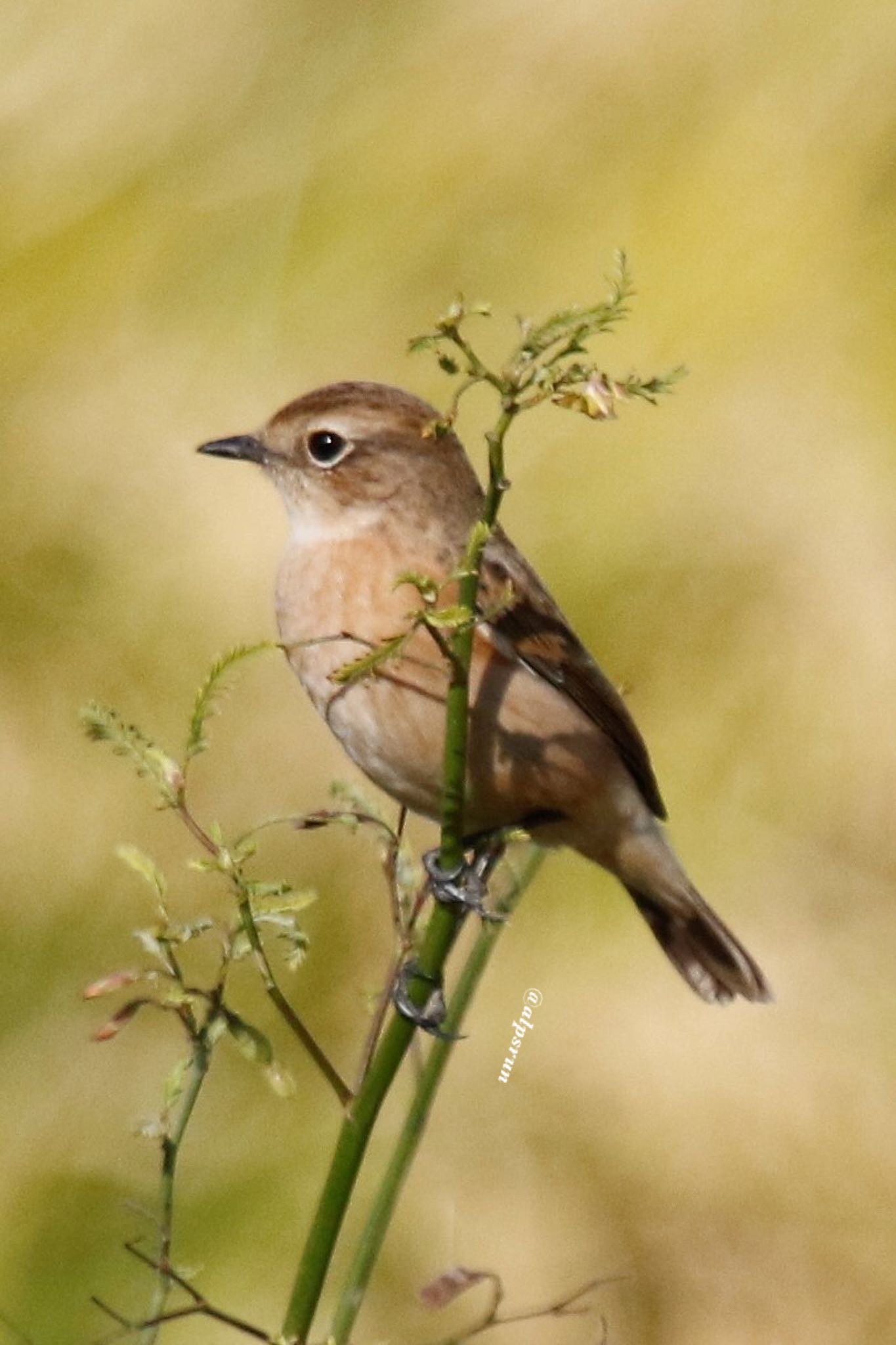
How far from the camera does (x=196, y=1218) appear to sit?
122 inches

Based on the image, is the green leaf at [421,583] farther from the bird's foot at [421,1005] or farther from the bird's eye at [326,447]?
the bird's eye at [326,447]

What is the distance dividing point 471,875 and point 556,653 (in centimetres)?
72

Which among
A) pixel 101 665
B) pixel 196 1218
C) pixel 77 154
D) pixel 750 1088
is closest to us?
pixel 196 1218

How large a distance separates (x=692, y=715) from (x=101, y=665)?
107 centimetres

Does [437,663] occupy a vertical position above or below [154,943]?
above

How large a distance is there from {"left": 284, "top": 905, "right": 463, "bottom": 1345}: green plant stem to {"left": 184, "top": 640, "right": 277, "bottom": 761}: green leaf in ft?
0.92

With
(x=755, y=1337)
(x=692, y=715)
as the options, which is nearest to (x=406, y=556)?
(x=692, y=715)

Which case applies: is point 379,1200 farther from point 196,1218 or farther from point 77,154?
point 77,154

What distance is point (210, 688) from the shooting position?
1621 mm

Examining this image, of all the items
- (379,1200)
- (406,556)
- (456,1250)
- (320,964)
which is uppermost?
(406,556)

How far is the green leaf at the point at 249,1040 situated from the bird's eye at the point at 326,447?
1.73 m

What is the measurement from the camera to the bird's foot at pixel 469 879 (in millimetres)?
1712

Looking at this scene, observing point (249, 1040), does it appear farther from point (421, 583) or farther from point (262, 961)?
point (421, 583)

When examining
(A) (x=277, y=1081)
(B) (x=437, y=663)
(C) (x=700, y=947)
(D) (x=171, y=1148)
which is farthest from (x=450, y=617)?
(C) (x=700, y=947)
